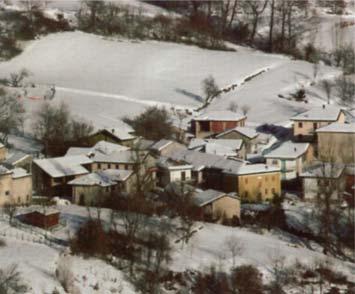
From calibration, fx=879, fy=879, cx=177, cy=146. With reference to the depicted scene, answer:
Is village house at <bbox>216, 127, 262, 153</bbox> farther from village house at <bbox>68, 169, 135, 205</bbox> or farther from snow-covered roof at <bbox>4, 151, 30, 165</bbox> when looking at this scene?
snow-covered roof at <bbox>4, 151, 30, 165</bbox>

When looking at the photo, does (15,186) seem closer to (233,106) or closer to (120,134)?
(120,134)

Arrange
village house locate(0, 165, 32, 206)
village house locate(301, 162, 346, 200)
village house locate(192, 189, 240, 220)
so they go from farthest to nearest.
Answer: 1. village house locate(301, 162, 346, 200)
2. village house locate(0, 165, 32, 206)
3. village house locate(192, 189, 240, 220)

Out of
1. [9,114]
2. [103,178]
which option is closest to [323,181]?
[103,178]

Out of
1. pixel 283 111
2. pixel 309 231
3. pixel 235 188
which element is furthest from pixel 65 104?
pixel 309 231

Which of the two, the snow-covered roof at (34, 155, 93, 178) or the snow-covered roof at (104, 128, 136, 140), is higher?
the snow-covered roof at (104, 128, 136, 140)

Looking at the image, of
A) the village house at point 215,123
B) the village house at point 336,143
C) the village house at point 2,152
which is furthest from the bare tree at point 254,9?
the village house at point 2,152

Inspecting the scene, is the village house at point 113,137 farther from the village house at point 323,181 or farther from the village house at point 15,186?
the village house at point 323,181

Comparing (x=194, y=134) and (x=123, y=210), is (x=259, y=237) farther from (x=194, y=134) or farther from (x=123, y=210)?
(x=194, y=134)

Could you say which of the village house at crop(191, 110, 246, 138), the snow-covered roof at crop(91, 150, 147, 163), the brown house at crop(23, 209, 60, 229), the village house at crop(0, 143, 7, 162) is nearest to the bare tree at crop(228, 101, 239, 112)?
the village house at crop(191, 110, 246, 138)
